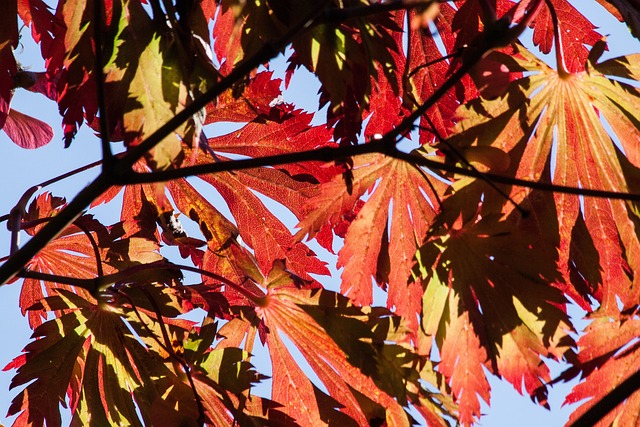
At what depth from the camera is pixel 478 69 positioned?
0.84 meters

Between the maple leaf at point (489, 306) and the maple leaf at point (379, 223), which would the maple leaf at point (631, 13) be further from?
the maple leaf at point (379, 223)

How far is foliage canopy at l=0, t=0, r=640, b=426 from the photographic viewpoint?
968mm

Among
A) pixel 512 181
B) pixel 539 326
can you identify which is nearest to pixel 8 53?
pixel 512 181

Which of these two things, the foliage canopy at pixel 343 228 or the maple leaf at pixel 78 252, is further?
the maple leaf at pixel 78 252

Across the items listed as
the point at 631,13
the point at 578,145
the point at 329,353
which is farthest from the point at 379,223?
the point at 631,13

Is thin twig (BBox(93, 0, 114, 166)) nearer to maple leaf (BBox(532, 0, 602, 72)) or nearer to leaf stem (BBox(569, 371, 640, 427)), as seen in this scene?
leaf stem (BBox(569, 371, 640, 427))

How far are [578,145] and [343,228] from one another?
456 mm

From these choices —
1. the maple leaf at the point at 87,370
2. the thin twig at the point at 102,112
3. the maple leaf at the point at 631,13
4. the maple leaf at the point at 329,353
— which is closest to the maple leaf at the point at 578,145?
the maple leaf at the point at 631,13

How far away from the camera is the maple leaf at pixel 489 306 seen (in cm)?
101

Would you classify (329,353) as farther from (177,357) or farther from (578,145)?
(578,145)

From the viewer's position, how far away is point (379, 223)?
124 centimetres

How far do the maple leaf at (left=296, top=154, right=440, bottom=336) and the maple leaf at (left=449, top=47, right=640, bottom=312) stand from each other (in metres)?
0.17

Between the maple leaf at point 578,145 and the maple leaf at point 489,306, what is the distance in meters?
0.11

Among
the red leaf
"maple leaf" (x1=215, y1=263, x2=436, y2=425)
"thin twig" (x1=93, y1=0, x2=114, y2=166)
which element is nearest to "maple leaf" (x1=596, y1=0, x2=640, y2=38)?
"maple leaf" (x1=215, y1=263, x2=436, y2=425)
